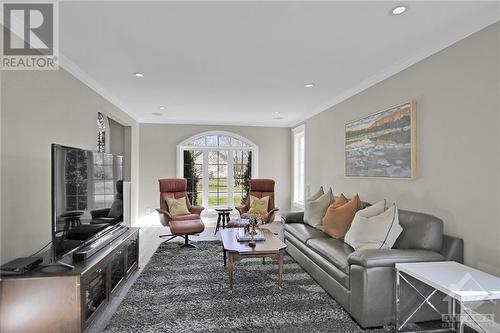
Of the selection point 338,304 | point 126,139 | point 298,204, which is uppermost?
point 126,139

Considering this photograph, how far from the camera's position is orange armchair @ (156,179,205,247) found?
15.3ft

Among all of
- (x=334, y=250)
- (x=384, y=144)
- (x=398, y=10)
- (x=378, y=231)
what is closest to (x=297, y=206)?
(x=384, y=144)

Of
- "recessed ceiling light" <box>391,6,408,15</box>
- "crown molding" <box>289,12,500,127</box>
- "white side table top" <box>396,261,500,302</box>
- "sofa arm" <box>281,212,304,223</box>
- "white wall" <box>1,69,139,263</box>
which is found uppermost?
"recessed ceiling light" <box>391,6,408,15</box>

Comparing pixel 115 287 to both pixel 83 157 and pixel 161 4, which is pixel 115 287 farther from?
pixel 161 4

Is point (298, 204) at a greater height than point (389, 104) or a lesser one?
lesser

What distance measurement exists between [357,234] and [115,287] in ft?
8.51

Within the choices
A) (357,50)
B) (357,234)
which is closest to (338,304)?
(357,234)

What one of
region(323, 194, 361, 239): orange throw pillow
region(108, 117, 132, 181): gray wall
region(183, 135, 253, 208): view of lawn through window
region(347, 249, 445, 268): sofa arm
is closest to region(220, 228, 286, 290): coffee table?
region(323, 194, 361, 239): orange throw pillow

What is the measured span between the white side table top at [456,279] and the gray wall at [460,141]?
283 mm

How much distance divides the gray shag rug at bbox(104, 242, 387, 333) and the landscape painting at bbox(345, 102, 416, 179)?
1627 mm

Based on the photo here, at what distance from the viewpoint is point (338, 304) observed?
9.07 ft

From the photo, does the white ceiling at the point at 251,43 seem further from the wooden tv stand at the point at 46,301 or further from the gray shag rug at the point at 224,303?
the gray shag rug at the point at 224,303

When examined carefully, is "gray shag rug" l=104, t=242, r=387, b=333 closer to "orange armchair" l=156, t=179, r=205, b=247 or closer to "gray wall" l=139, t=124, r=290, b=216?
"orange armchair" l=156, t=179, r=205, b=247

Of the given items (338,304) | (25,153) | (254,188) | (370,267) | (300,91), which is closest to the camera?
(370,267)
